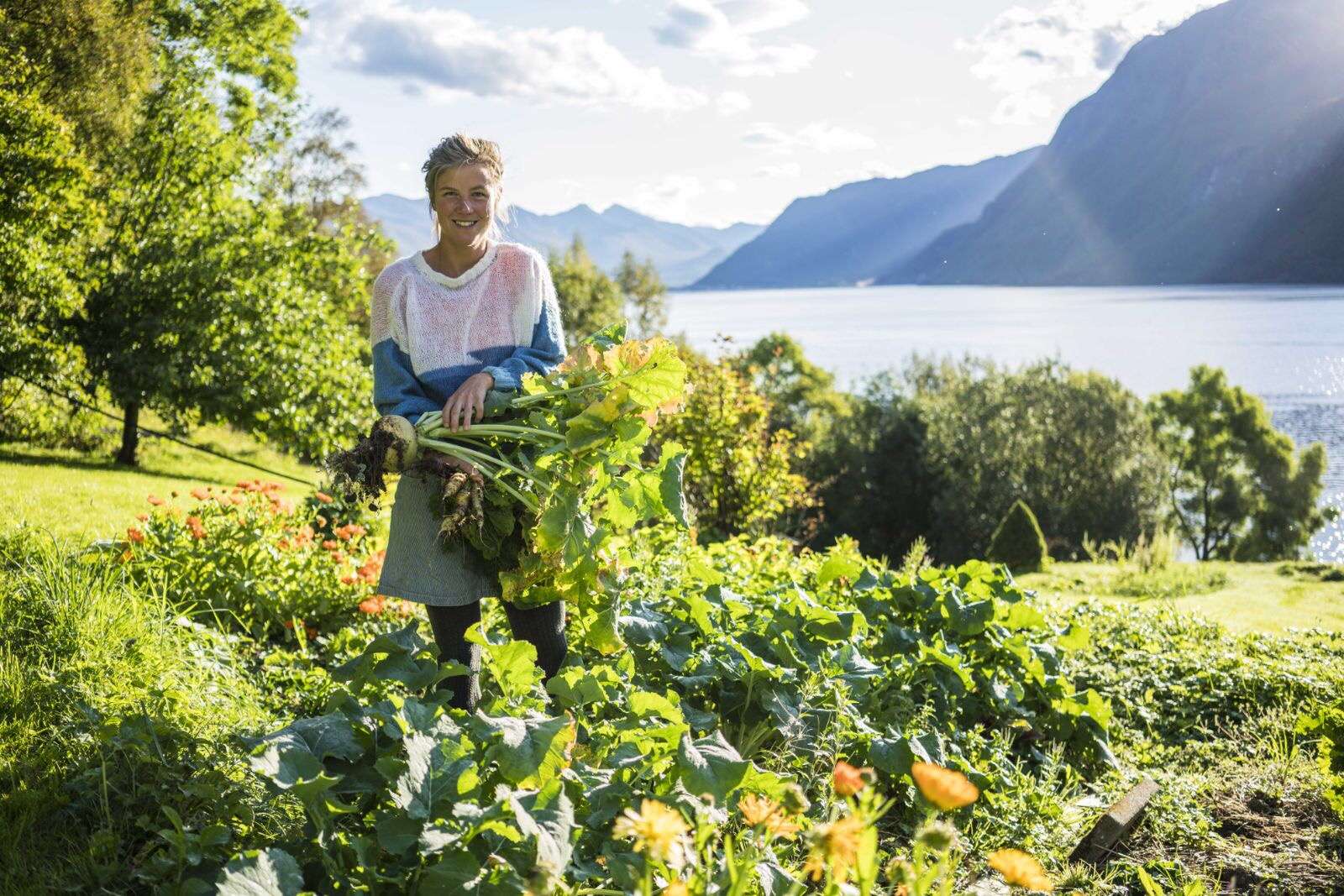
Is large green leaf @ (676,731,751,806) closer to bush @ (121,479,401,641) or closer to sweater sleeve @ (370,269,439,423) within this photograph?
sweater sleeve @ (370,269,439,423)

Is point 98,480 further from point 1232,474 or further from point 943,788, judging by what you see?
point 1232,474

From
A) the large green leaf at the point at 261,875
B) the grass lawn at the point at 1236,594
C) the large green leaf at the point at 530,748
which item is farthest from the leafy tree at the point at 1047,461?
the large green leaf at the point at 261,875

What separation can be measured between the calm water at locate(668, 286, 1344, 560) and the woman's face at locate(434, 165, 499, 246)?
10.3 m

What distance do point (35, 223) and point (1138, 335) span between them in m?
75.9

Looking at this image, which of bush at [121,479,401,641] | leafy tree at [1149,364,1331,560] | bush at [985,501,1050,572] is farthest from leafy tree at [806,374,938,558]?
bush at [121,479,401,641]

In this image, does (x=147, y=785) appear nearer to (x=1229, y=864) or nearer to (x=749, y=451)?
(x=1229, y=864)

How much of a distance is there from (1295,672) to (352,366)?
12.2m

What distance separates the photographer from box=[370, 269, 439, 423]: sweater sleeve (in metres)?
2.79

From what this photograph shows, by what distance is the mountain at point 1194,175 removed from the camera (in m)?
36.1

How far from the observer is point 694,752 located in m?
2.20

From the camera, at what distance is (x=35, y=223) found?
8.34 m

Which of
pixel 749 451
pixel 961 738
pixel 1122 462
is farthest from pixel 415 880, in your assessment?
pixel 1122 462

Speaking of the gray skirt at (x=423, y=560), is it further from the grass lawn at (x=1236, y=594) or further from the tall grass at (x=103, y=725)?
the grass lawn at (x=1236, y=594)

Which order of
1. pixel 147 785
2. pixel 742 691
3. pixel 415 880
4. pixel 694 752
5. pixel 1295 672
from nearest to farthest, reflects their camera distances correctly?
pixel 415 880, pixel 694 752, pixel 147 785, pixel 742 691, pixel 1295 672
